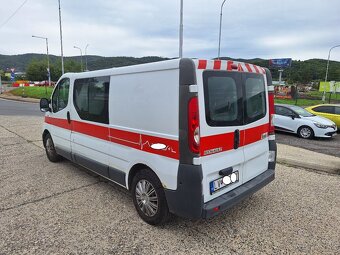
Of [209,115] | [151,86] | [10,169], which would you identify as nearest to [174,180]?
[209,115]

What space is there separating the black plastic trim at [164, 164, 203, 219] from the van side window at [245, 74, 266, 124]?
108 cm

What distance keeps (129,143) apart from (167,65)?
3.92ft

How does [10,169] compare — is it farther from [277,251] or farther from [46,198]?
[277,251]

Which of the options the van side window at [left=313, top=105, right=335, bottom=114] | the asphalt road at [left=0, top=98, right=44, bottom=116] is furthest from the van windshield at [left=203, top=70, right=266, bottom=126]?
the asphalt road at [left=0, top=98, right=44, bottom=116]

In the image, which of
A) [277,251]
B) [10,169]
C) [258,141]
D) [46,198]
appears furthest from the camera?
[10,169]

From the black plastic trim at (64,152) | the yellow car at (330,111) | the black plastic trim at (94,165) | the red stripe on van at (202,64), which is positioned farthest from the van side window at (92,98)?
the yellow car at (330,111)

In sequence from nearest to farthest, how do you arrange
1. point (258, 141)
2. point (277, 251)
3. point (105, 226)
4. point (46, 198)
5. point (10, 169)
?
point (277, 251) → point (105, 226) → point (258, 141) → point (46, 198) → point (10, 169)

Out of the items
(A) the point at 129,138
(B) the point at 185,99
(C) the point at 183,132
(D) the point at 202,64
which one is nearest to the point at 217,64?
(D) the point at 202,64

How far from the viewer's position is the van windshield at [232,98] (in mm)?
2852

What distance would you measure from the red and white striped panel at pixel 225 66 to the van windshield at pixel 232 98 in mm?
51

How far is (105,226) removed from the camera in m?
3.33

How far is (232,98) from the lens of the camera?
3.11 meters

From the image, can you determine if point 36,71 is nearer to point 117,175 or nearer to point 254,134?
point 117,175

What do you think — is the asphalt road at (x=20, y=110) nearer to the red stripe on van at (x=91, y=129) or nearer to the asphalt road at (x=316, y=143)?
the red stripe on van at (x=91, y=129)
